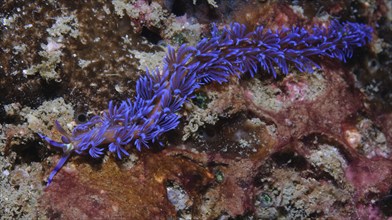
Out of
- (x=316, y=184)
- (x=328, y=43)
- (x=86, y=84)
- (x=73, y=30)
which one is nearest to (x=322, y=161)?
(x=316, y=184)

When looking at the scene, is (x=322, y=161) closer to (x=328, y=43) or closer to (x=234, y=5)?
(x=328, y=43)

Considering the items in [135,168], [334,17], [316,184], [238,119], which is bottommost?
[316,184]

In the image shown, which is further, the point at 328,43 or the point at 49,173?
the point at 328,43

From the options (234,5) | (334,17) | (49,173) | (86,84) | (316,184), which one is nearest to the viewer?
(49,173)
